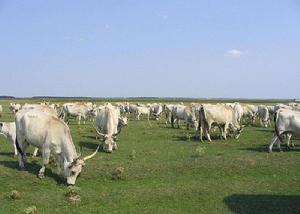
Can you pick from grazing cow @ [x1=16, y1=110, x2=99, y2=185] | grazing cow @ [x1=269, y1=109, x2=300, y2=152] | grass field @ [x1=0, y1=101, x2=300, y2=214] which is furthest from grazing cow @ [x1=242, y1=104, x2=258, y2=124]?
grazing cow @ [x1=16, y1=110, x2=99, y2=185]

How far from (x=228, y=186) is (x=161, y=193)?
2.49m

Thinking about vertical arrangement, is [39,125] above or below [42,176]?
above

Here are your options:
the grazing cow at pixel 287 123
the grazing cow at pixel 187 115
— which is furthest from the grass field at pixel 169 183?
the grazing cow at pixel 187 115

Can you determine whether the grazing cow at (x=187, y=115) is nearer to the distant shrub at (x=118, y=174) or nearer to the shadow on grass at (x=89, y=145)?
the shadow on grass at (x=89, y=145)

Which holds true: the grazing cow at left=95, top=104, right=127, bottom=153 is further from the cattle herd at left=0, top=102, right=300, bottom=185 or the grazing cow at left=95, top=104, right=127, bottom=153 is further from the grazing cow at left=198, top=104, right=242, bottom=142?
the grazing cow at left=198, top=104, right=242, bottom=142

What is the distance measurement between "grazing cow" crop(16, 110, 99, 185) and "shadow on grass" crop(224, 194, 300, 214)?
5357 millimetres

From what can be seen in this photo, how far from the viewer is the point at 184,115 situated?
117ft

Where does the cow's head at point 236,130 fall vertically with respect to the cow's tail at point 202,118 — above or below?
below

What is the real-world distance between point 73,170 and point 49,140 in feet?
5.55

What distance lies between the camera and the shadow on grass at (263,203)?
12.8 metres

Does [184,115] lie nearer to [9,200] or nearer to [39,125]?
[39,125]

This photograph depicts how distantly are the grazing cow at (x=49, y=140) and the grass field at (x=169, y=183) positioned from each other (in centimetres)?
56

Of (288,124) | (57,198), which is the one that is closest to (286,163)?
(288,124)

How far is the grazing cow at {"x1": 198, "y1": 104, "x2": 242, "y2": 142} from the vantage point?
26.9 m
